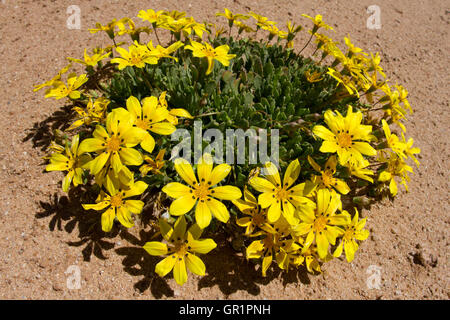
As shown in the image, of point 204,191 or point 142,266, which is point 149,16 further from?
point 142,266

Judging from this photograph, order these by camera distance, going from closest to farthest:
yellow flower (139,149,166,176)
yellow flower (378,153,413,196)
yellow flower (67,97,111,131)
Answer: yellow flower (139,149,166,176) < yellow flower (67,97,111,131) < yellow flower (378,153,413,196)

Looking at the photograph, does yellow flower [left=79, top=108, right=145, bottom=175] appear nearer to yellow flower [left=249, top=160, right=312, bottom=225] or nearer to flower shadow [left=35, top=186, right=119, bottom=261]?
flower shadow [left=35, top=186, right=119, bottom=261]

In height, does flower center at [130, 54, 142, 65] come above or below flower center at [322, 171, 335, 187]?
above

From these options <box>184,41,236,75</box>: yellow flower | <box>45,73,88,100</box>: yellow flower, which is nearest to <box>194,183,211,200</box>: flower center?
<box>184,41,236,75</box>: yellow flower

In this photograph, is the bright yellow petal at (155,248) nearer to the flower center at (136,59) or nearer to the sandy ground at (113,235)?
the sandy ground at (113,235)

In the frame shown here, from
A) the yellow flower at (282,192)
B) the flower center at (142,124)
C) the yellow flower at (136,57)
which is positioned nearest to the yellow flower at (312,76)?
the yellow flower at (282,192)

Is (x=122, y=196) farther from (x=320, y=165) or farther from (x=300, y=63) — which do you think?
(x=300, y=63)
